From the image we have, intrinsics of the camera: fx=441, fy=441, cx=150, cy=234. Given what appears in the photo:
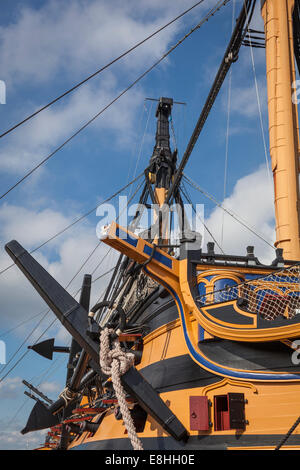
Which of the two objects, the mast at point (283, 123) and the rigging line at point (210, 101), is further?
the mast at point (283, 123)

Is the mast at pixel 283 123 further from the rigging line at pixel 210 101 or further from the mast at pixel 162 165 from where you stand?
the mast at pixel 162 165

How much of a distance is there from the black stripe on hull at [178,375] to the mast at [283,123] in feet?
11.7

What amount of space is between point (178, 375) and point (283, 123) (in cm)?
700

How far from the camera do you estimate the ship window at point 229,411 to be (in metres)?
6.37

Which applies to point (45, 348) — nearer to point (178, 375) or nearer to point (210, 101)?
point (178, 375)

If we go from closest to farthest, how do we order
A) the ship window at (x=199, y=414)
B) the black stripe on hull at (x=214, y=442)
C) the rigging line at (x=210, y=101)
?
the black stripe on hull at (x=214, y=442) < the ship window at (x=199, y=414) < the rigging line at (x=210, y=101)

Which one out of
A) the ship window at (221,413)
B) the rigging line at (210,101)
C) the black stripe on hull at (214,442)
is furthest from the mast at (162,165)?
the ship window at (221,413)

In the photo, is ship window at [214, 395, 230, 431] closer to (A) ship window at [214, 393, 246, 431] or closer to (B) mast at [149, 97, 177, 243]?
(A) ship window at [214, 393, 246, 431]

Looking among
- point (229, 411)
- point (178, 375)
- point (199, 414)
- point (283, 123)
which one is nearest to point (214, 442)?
point (199, 414)

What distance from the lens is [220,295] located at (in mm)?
7820

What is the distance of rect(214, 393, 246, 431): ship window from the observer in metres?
6.37

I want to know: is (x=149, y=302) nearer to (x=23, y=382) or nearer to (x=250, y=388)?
(x=250, y=388)
